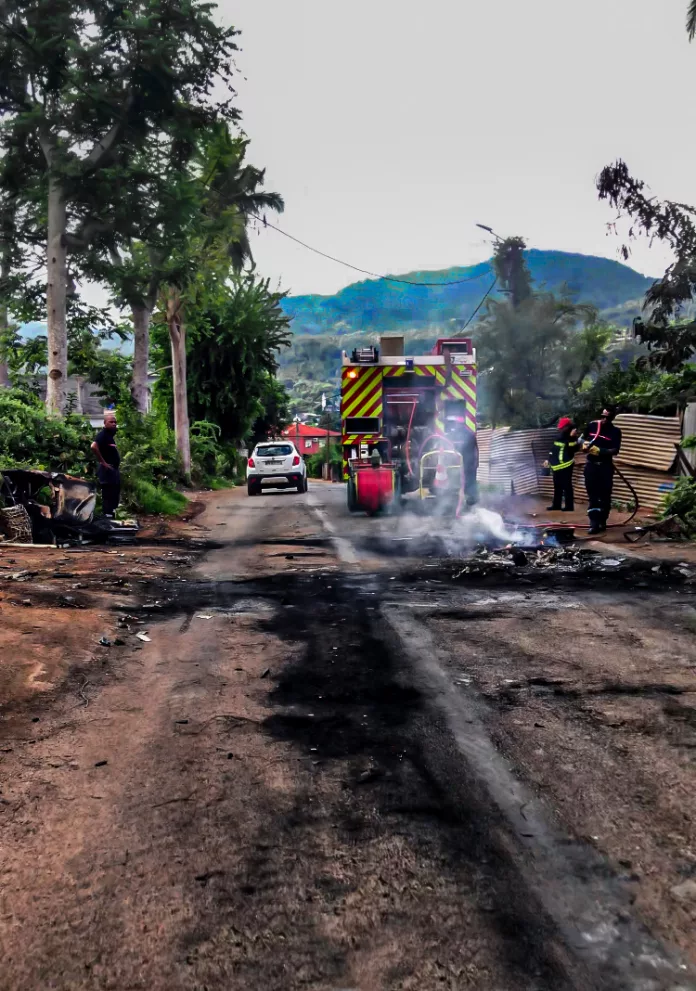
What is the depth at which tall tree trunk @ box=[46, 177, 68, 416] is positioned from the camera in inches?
741

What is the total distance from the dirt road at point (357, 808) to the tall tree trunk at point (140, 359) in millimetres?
19859

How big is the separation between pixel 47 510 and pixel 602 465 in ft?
26.7

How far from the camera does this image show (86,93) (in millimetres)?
18062

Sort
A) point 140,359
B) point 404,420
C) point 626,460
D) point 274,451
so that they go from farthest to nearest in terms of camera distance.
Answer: point 274,451, point 140,359, point 626,460, point 404,420

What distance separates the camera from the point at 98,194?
18.8 metres

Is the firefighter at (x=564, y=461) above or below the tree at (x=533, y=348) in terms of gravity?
below

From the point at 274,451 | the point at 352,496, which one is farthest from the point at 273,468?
the point at 352,496

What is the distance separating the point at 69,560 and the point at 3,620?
4.00m

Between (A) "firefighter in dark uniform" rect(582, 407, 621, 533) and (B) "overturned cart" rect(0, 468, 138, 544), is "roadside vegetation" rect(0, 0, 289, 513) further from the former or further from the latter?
(A) "firefighter in dark uniform" rect(582, 407, 621, 533)

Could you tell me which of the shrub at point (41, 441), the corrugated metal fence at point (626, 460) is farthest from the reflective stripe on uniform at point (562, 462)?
the shrub at point (41, 441)

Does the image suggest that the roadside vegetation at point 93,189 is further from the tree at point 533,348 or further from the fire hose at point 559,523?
the tree at point 533,348

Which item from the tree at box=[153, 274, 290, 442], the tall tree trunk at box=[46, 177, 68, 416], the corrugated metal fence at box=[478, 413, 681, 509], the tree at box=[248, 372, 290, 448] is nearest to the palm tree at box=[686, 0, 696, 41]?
the corrugated metal fence at box=[478, 413, 681, 509]

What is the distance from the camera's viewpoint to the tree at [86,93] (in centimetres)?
1778

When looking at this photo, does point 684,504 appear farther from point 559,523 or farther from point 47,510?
point 47,510
